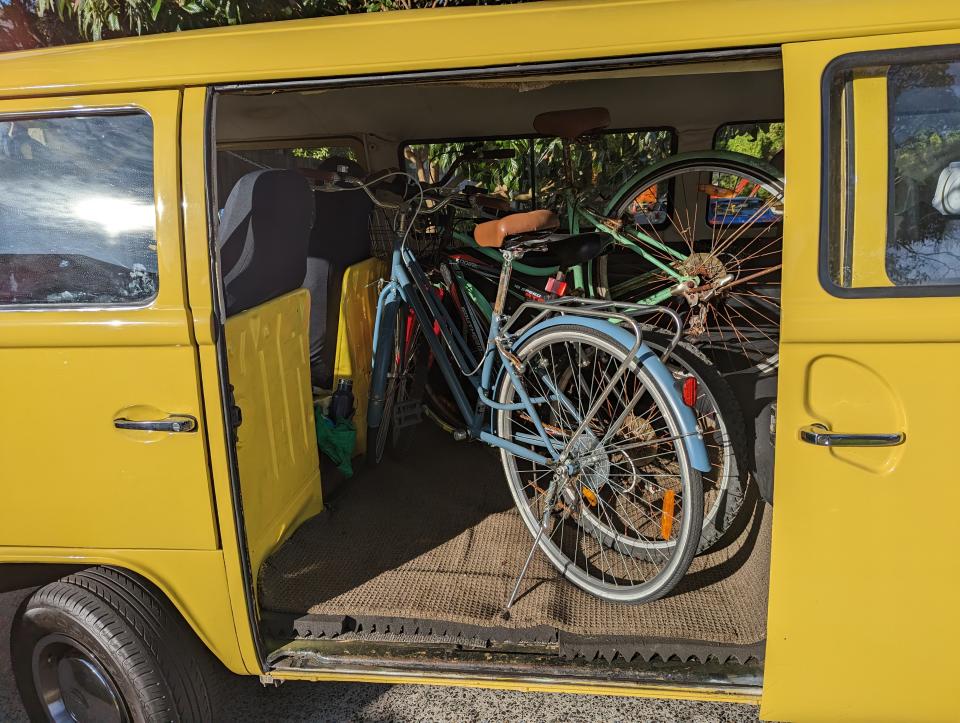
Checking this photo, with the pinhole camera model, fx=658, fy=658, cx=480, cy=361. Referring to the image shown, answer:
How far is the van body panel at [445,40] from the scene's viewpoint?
65.1 inches

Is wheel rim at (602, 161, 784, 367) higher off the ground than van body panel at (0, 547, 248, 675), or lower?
higher

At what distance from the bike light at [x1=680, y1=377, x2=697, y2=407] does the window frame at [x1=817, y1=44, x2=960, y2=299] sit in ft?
2.03

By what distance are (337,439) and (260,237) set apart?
3.78 feet

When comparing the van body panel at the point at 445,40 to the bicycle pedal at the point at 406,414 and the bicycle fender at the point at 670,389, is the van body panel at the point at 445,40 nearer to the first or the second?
the bicycle fender at the point at 670,389

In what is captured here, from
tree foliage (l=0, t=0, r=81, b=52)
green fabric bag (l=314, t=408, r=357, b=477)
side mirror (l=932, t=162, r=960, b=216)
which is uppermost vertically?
tree foliage (l=0, t=0, r=81, b=52)

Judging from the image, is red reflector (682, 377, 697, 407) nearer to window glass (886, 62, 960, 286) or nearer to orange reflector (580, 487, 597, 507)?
orange reflector (580, 487, 597, 507)

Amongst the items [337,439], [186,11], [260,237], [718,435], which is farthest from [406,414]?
[186,11]

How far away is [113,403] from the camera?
6.36 ft

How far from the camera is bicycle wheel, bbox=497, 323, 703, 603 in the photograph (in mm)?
2270

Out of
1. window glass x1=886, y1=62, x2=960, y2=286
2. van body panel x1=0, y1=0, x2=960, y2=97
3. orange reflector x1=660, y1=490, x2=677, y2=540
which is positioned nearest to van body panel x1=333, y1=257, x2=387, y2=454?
van body panel x1=0, y1=0, x2=960, y2=97

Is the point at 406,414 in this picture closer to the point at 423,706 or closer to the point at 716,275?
the point at 423,706

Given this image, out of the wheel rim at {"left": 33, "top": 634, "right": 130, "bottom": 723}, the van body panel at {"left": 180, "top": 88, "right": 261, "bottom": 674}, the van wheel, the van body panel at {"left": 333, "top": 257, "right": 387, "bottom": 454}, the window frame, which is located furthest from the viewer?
the van body panel at {"left": 333, "top": 257, "right": 387, "bottom": 454}

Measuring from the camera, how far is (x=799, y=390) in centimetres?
170

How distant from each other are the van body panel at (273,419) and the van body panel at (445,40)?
77 centimetres
